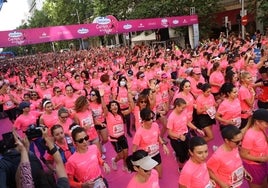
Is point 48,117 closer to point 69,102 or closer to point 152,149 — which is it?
point 69,102

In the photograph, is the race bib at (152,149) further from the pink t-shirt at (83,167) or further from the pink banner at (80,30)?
the pink banner at (80,30)

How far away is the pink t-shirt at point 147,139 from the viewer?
181 inches

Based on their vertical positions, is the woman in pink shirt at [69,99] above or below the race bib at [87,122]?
above

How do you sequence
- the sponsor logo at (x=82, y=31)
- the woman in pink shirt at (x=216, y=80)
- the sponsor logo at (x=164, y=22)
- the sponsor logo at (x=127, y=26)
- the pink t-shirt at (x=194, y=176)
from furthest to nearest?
the sponsor logo at (x=164, y=22)
the sponsor logo at (x=127, y=26)
the sponsor logo at (x=82, y=31)
the woman in pink shirt at (x=216, y=80)
the pink t-shirt at (x=194, y=176)

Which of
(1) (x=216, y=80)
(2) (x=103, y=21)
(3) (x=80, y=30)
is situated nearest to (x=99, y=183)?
(1) (x=216, y=80)

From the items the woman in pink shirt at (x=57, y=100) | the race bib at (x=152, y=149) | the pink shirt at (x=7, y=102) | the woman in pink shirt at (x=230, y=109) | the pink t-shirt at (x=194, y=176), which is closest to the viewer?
the pink t-shirt at (x=194, y=176)

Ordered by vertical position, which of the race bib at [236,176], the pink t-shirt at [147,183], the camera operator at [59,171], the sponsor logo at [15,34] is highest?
the sponsor logo at [15,34]

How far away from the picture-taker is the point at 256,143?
371cm

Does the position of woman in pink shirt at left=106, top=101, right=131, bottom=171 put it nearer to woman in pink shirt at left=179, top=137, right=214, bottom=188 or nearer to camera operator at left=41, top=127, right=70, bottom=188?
camera operator at left=41, top=127, right=70, bottom=188

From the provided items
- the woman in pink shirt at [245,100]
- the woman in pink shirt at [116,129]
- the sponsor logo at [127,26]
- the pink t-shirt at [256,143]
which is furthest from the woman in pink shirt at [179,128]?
the sponsor logo at [127,26]

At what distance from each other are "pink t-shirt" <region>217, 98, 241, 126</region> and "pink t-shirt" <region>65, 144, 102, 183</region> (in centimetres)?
Answer: 245

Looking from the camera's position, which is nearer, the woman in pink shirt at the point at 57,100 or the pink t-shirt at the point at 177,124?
the pink t-shirt at the point at 177,124

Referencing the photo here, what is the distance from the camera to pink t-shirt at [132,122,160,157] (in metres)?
4.61

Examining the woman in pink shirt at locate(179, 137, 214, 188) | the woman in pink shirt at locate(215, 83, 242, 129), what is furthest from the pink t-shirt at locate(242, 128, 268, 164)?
the woman in pink shirt at locate(215, 83, 242, 129)
